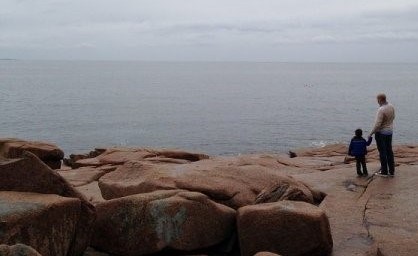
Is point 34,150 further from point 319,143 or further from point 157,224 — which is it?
point 319,143

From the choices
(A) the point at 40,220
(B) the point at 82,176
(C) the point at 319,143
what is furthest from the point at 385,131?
(C) the point at 319,143

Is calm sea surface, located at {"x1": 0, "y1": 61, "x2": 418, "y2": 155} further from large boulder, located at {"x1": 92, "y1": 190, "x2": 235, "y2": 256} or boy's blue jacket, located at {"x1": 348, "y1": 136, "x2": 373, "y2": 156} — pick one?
large boulder, located at {"x1": 92, "y1": 190, "x2": 235, "y2": 256}

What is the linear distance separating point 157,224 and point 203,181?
77.8 inches

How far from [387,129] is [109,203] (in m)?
8.48

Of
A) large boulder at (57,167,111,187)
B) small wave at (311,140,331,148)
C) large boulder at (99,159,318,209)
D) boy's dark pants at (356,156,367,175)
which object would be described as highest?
large boulder at (99,159,318,209)

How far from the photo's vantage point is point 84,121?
56062 mm

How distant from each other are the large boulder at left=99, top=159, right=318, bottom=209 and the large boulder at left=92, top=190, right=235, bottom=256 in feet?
3.50

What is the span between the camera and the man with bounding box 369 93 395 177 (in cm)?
1429

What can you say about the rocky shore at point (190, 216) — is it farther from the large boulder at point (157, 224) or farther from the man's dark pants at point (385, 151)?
the man's dark pants at point (385, 151)

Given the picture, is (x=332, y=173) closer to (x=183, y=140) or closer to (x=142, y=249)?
(x=142, y=249)

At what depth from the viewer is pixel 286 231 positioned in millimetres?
9227

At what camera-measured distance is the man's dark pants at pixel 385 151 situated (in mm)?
14562

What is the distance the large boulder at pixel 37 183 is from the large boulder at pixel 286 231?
2.83m

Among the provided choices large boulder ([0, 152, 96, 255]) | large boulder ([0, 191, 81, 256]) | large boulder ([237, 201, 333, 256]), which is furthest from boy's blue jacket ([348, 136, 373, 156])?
large boulder ([0, 191, 81, 256])
